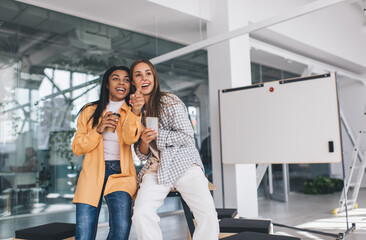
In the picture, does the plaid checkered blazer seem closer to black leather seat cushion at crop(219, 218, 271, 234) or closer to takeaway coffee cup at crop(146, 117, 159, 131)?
takeaway coffee cup at crop(146, 117, 159, 131)

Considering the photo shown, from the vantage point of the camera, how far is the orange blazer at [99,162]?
81.2 inches

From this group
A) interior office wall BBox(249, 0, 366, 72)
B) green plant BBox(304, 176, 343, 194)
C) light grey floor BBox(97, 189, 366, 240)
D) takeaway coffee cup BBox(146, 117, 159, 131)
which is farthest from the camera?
green plant BBox(304, 176, 343, 194)

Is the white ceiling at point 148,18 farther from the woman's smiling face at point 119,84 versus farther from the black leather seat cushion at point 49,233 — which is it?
the black leather seat cushion at point 49,233

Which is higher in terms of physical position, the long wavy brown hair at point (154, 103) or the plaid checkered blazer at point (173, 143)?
the long wavy brown hair at point (154, 103)

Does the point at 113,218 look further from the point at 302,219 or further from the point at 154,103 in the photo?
the point at 302,219

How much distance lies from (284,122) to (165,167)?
2243mm

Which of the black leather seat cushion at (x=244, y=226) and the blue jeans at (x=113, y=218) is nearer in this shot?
the blue jeans at (x=113, y=218)

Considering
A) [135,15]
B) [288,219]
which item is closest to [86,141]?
[135,15]

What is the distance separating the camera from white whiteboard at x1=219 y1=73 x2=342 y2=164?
11.6ft

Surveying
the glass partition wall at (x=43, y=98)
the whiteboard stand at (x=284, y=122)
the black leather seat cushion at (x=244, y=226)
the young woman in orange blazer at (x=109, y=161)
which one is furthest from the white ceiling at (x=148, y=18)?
the black leather seat cushion at (x=244, y=226)

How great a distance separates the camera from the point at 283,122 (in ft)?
12.6

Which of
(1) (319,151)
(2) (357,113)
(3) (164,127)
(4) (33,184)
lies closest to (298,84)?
(1) (319,151)

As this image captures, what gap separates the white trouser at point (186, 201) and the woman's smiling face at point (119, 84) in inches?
24.6

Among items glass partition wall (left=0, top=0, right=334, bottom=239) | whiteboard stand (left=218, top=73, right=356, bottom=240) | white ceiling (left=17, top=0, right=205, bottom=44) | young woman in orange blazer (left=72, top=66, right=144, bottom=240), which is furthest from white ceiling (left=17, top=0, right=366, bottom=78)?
young woman in orange blazer (left=72, top=66, right=144, bottom=240)
